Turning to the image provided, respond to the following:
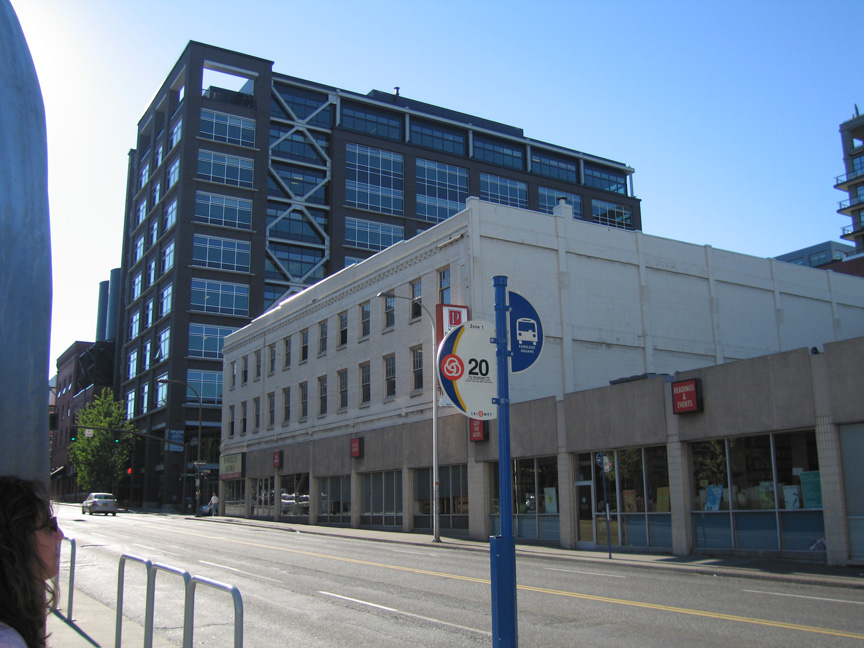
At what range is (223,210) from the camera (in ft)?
237

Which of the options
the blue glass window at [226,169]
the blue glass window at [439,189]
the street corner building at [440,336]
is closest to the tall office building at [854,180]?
the street corner building at [440,336]

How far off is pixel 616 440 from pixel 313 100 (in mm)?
62990

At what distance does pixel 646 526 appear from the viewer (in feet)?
81.1

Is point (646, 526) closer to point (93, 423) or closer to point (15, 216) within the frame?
point (15, 216)

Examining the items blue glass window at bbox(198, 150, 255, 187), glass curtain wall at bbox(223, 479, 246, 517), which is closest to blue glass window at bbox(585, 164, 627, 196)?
blue glass window at bbox(198, 150, 255, 187)

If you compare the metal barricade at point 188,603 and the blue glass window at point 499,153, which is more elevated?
the blue glass window at point 499,153

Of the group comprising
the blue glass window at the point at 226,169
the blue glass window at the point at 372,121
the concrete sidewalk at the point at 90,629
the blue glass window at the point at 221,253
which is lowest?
the concrete sidewalk at the point at 90,629

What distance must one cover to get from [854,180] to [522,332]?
4170 inches

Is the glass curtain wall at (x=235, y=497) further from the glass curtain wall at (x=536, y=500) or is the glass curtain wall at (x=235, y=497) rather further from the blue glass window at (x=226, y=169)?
the glass curtain wall at (x=536, y=500)

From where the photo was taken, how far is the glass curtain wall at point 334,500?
42.1 m

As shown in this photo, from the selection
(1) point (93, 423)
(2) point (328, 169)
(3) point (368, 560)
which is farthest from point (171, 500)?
(3) point (368, 560)

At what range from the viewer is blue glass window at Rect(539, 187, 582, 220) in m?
85.1

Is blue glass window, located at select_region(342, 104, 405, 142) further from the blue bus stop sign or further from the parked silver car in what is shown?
the blue bus stop sign

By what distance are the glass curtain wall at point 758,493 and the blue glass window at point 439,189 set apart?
59.4m
